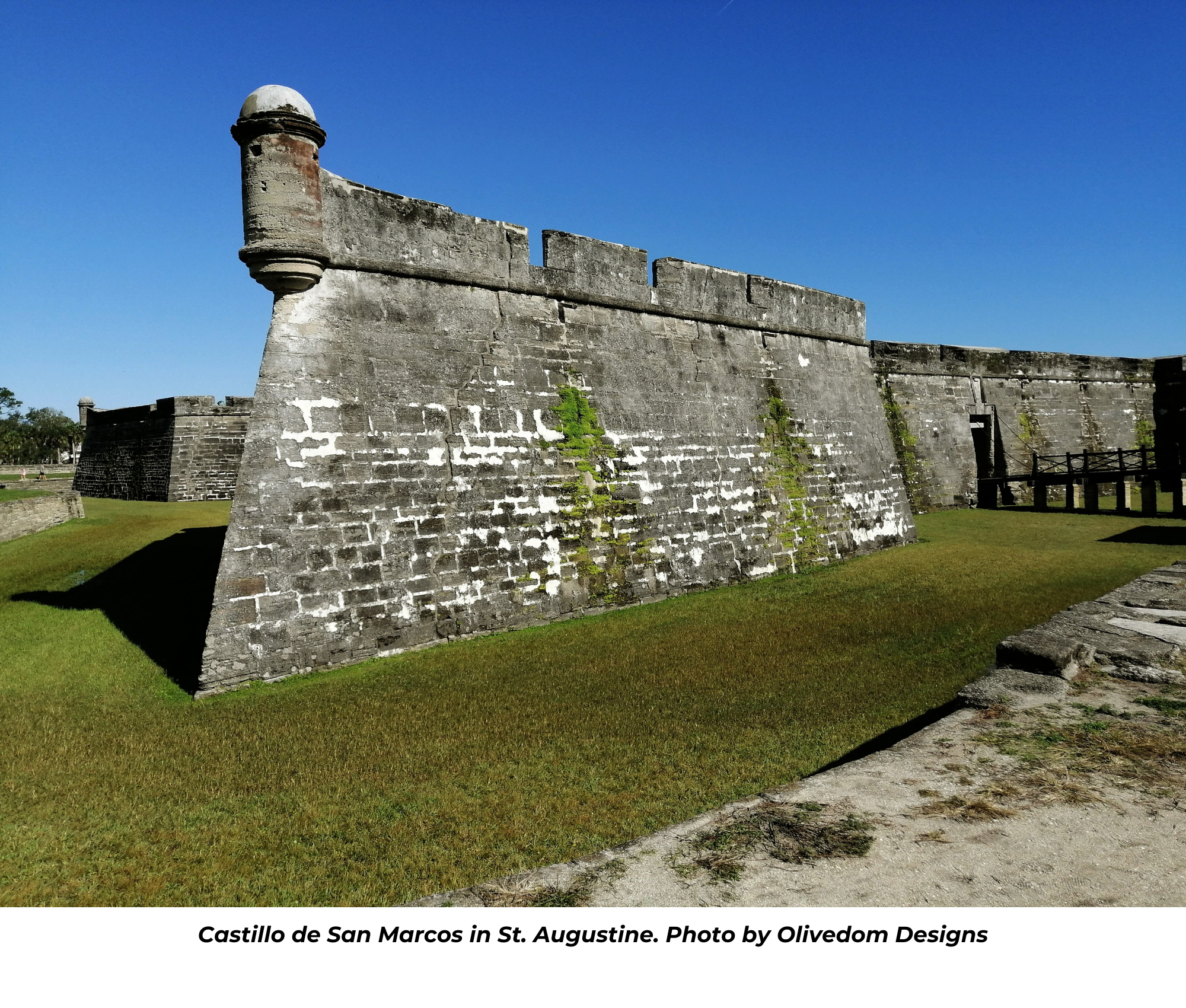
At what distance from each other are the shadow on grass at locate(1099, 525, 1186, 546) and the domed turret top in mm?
13969

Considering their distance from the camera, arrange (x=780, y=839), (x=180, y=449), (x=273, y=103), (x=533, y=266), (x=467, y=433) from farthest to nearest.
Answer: (x=180, y=449)
(x=533, y=266)
(x=467, y=433)
(x=273, y=103)
(x=780, y=839)

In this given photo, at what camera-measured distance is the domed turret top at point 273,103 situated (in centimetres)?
664

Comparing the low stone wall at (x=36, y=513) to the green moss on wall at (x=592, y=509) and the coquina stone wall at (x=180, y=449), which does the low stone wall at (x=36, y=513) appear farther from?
the green moss on wall at (x=592, y=509)

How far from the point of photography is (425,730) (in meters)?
4.92

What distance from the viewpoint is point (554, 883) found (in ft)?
7.39

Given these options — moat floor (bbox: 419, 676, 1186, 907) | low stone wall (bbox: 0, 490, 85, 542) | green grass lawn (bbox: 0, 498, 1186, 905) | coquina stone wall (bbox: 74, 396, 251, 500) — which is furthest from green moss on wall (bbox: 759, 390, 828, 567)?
coquina stone wall (bbox: 74, 396, 251, 500)

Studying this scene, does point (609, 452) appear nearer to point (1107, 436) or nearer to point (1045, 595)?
point (1045, 595)

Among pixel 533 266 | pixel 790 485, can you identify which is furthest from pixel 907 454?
pixel 533 266

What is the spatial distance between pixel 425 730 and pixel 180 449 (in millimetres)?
21575

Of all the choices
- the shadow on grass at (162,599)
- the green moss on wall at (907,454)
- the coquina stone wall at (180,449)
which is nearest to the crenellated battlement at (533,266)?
the shadow on grass at (162,599)

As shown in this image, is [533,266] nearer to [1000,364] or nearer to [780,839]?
[780,839]

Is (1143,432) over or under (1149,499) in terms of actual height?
over

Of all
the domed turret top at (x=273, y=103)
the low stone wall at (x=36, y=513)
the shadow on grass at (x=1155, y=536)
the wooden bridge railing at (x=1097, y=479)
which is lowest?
the shadow on grass at (x=1155, y=536)

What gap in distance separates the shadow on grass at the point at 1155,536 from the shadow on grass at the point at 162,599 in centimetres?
1427
